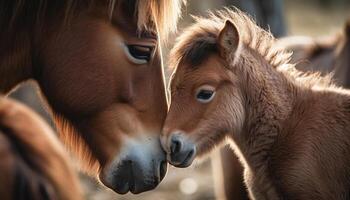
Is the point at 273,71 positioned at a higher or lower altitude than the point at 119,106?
higher

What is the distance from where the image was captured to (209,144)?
15.2ft

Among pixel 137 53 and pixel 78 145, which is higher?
pixel 137 53

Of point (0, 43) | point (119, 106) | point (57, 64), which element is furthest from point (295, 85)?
point (0, 43)

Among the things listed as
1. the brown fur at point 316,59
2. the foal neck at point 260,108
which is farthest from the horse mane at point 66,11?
the brown fur at point 316,59

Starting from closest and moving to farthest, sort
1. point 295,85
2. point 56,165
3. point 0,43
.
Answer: point 56,165, point 0,43, point 295,85

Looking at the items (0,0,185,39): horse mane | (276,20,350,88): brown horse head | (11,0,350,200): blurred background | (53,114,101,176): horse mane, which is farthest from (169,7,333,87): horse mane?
(276,20,350,88): brown horse head

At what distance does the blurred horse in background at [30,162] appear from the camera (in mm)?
3264

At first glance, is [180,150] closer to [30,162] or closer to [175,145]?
[175,145]

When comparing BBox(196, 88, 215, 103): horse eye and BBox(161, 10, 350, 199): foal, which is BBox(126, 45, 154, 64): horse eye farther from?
BBox(196, 88, 215, 103): horse eye

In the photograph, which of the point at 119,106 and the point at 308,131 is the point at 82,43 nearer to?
the point at 119,106

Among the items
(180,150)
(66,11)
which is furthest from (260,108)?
(66,11)

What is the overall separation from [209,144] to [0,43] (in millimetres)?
1253

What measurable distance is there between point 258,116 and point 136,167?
2.55ft

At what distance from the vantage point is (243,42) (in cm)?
481
